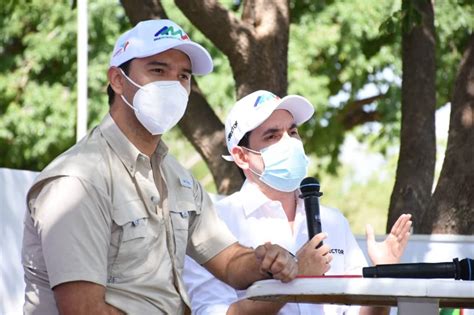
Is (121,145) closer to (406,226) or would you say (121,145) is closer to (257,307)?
(257,307)

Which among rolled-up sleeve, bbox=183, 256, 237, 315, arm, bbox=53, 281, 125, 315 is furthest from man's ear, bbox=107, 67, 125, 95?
rolled-up sleeve, bbox=183, 256, 237, 315

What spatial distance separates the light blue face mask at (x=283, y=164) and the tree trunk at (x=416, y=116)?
141 inches

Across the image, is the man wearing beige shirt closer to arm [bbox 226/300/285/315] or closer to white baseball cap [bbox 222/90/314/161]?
arm [bbox 226/300/285/315]

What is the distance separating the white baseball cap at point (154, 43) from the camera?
15.3 feet

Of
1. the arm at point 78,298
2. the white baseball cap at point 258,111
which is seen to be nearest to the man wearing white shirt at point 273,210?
the white baseball cap at point 258,111

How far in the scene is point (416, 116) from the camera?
34.3 feet

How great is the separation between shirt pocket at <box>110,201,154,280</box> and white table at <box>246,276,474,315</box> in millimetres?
472

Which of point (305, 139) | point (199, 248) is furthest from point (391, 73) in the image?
point (199, 248)

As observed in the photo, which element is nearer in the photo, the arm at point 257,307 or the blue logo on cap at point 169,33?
the blue logo on cap at point 169,33

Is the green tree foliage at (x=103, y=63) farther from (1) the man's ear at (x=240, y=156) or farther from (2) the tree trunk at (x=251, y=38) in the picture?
(1) the man's ear at (x=240, y=156)

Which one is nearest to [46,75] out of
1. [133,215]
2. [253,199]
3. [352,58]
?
[352,58]

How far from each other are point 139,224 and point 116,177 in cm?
20

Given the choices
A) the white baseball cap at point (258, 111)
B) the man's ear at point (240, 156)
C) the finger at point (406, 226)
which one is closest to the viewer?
the finger at point (406, 226)

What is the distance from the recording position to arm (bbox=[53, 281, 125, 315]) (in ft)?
13.5
